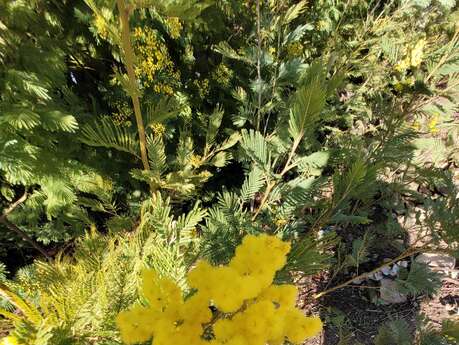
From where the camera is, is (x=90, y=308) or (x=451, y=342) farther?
(x=451, y=342)

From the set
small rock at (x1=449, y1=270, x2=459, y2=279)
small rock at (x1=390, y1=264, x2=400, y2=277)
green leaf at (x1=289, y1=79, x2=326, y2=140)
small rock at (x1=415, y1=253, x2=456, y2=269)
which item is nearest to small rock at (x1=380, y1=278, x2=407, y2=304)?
small rock at (x1=390, y1=264, x2=400, y2=277)

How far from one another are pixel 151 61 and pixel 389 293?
1762mm

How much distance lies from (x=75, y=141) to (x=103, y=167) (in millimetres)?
239

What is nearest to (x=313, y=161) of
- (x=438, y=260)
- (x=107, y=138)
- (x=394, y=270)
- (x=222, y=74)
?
(x=107, y=138)

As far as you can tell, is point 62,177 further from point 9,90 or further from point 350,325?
point 350,325

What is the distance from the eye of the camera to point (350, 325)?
188 centimetres

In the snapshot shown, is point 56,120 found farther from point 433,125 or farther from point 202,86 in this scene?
point 433,125

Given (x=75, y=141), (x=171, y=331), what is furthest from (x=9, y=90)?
(x=171, y=331)

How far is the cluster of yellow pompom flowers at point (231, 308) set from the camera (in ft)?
1.65

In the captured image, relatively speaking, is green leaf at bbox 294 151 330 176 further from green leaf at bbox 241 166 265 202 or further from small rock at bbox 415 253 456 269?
small rock at bbox 415 253 456 269

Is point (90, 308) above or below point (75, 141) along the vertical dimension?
below

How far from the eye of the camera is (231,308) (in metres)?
0.49

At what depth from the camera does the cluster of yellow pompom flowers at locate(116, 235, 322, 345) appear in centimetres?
50

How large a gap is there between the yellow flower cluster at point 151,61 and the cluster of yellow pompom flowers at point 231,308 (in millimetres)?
998
